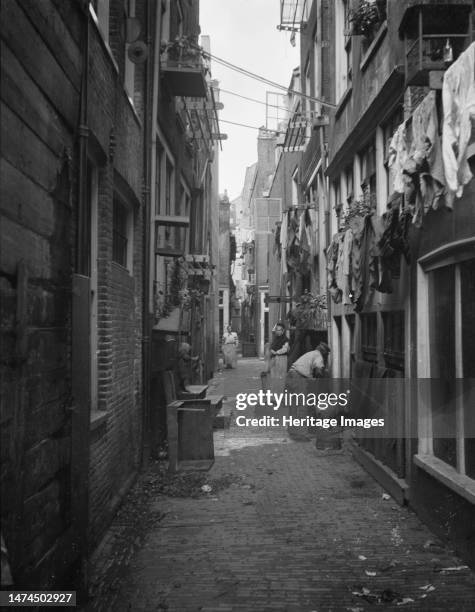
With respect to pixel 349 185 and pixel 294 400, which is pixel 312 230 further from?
pixel 294 400

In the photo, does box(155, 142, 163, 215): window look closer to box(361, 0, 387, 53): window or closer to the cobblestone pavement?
box(361, 0, 387, 53): window

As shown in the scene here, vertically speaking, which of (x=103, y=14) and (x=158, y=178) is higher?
(x=103, y=14)

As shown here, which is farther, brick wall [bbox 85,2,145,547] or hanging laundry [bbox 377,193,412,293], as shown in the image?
hanging laundry [bbox 377,193,412,293]

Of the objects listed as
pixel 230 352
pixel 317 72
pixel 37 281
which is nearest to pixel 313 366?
pixel 317 72

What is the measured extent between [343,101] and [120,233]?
5668mm

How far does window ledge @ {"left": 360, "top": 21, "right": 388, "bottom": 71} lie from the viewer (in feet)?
27.2

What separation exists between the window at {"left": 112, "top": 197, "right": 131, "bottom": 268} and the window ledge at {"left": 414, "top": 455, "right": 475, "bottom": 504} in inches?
168

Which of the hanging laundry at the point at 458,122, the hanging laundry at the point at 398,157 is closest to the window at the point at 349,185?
the hanging laundry at the point at 398,157

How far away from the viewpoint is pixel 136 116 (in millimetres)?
7871

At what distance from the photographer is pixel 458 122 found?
4.38 metres

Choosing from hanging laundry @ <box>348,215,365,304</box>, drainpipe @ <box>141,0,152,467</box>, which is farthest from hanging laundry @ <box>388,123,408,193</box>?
drainpipe @ <box>141,0,152,467</box>

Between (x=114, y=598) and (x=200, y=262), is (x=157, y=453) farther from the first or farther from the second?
(x=200, y=262)

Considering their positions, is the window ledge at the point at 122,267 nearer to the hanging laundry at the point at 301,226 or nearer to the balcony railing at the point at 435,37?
the balcony railing at the point at 435,37

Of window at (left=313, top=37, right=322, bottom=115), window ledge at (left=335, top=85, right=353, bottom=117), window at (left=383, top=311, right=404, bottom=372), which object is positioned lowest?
window at (left=383, top=311, right=404, bottom=372)
